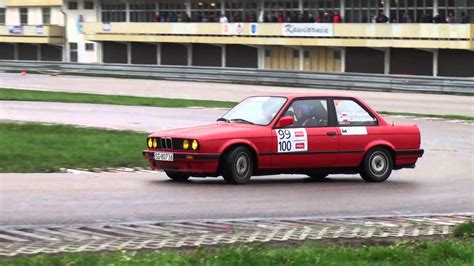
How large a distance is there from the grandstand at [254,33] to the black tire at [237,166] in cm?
3708

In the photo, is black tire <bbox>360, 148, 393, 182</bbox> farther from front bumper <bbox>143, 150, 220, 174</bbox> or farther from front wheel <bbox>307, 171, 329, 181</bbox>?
front bumper <bbox>143, 150, 220, 174</bbox>

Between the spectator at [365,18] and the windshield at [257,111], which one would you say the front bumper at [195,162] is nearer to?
the windshield at [257,111]

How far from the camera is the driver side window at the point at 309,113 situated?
1328 centimetres

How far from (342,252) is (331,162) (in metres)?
6.25

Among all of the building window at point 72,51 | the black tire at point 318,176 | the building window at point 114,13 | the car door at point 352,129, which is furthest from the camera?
the building window at point 72,51

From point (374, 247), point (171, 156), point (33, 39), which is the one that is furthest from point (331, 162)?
point (33, 39)

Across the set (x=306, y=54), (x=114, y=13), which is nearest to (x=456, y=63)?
(x=306, y=54)

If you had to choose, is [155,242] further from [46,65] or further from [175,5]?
[175,5]

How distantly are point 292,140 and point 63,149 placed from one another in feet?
15.4

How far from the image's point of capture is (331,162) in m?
13.3

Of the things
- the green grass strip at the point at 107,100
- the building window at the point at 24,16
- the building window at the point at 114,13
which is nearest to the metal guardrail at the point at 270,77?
the green grass strip at the point at 107,100

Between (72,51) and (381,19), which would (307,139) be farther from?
(72,51)

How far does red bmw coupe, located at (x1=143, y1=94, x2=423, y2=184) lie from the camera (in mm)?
12414

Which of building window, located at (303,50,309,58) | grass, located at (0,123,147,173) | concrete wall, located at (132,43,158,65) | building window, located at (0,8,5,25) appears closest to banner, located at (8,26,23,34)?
building window, located at (0,8,5,25)
